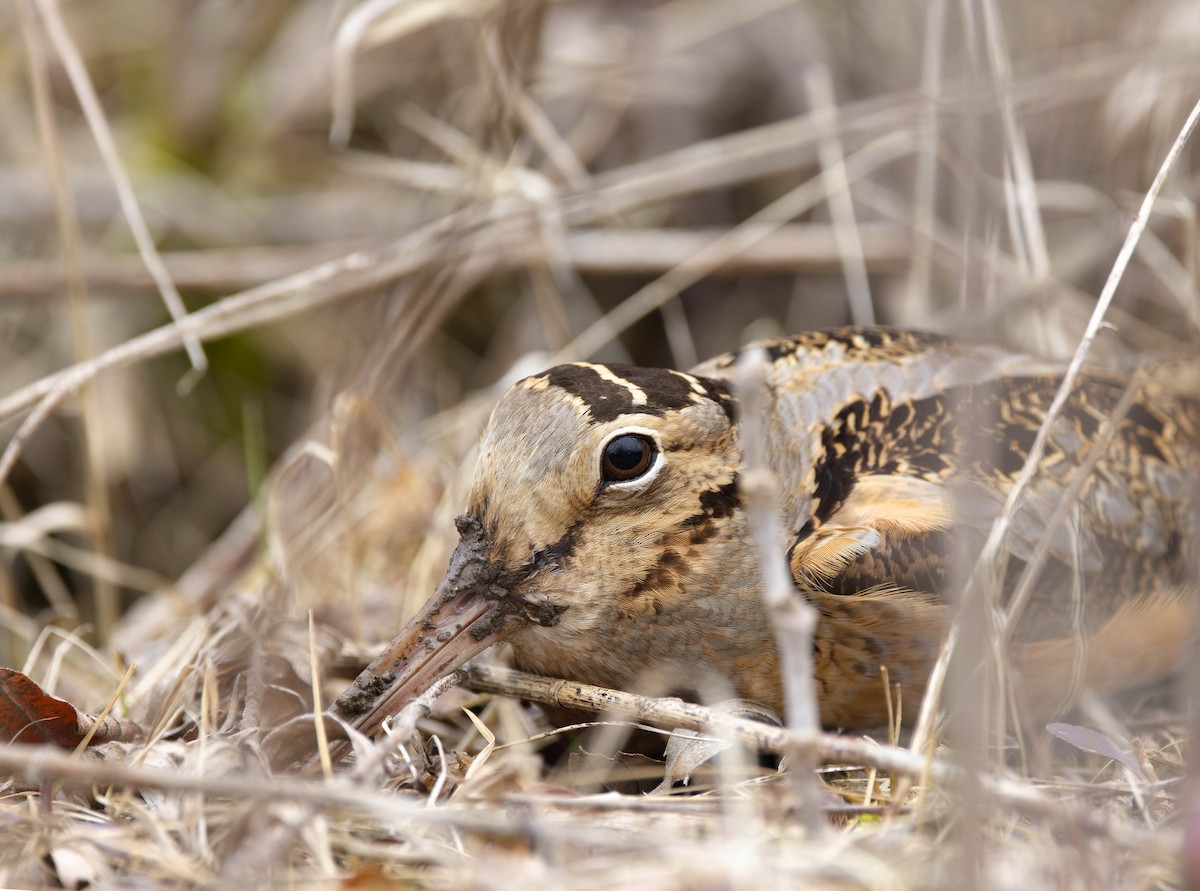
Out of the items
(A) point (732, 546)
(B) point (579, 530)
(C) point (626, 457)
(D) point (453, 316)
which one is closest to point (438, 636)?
(B) point (579, 530)

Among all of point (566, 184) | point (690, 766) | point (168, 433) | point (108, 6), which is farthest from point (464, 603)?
point (108, 6)

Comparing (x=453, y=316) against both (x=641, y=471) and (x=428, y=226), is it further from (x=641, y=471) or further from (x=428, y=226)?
(x=641, y=471)

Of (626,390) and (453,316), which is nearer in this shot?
(626,390)

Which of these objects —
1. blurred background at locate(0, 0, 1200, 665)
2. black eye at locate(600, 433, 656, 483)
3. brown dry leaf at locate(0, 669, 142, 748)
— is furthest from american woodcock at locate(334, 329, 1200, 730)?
blurred background at locate(0, 0, 1200, 665)

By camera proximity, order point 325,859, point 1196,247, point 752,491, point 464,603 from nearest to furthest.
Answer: point 752,491 → point 325,859 → point 464,603 → point 1196,247

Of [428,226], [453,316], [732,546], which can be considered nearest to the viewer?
[732,546]

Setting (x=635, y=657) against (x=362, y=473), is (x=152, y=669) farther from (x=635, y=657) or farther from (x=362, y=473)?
(x=635, y=657)

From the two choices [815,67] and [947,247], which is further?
[815,67]
